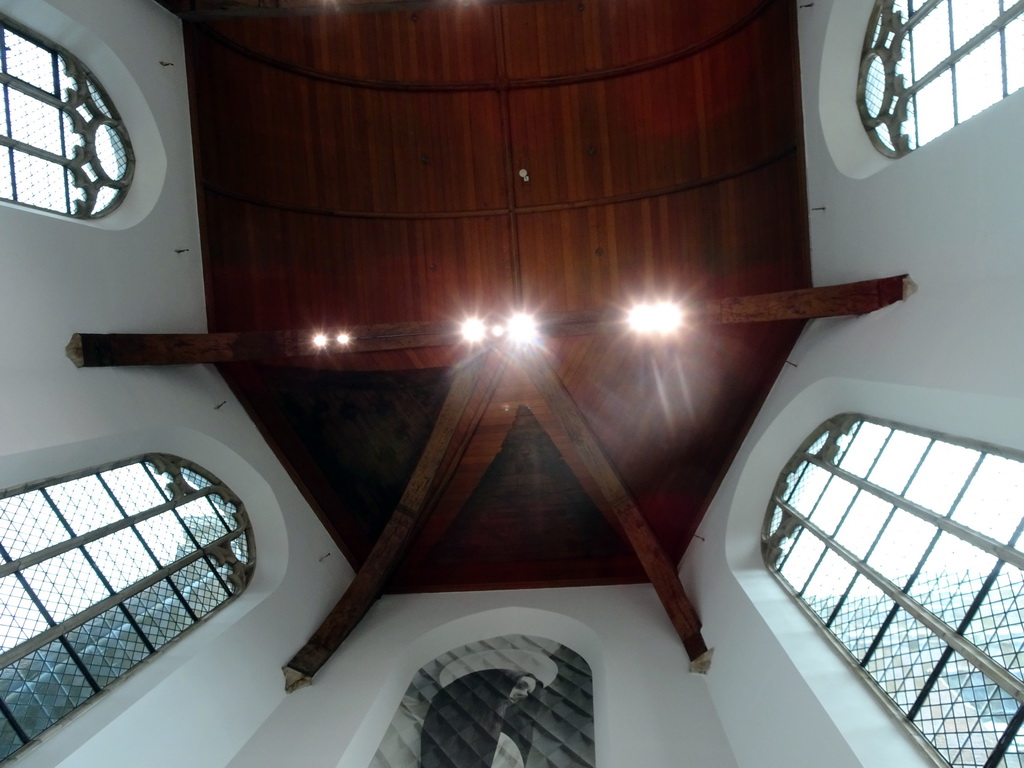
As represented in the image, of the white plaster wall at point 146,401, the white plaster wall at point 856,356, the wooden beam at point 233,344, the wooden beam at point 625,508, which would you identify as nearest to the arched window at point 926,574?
the white plaster wall at point 856,356

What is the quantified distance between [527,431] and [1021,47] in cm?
532

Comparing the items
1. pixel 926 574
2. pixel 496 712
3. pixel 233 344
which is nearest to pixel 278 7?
pixel 233 344

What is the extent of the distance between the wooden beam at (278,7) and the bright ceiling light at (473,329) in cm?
269

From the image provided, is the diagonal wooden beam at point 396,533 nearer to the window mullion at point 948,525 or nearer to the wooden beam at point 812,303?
the wooden beam at point 812,303

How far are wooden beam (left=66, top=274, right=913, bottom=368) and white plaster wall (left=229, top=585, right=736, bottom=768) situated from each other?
145 inches

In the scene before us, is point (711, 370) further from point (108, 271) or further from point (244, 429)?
point (108, 271)

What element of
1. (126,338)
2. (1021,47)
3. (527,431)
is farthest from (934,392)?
(126,338)

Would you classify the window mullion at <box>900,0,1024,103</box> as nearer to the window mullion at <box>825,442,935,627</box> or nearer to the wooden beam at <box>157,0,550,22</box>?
the window mullion at <box>825,442,935,627</box>

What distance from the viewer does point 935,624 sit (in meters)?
4.03

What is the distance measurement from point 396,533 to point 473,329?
2788 mm

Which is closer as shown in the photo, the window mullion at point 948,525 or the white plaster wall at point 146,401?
the window mullion at point 948,525

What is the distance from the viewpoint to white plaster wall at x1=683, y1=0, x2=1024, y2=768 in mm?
3543

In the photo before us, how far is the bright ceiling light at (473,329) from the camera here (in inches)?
223

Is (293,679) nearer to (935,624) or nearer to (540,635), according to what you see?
(540,635)
